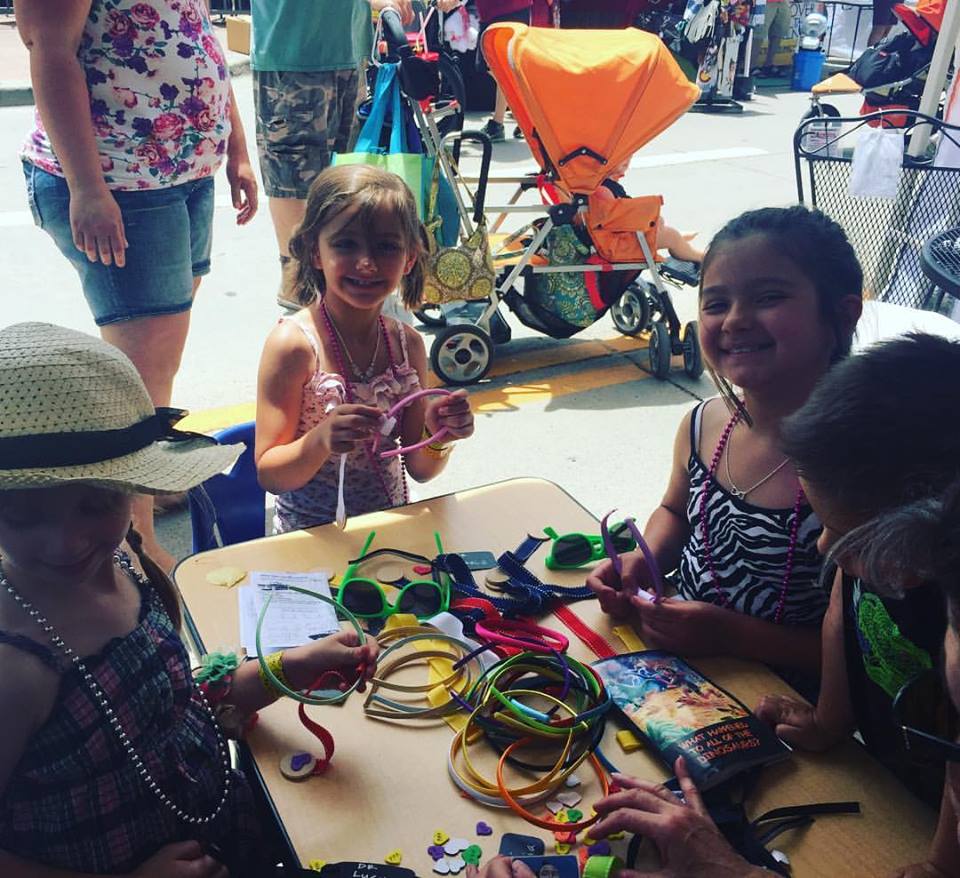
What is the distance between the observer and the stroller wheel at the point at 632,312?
4.81 meters

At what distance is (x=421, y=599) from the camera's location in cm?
176

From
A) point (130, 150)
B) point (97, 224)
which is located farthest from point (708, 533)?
point (130, 150)

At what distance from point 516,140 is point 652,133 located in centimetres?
546

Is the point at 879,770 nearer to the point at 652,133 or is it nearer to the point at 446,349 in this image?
the point at 446,349

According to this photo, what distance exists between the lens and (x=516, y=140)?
9.41 meters

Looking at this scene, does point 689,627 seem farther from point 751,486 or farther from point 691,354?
point 691,354

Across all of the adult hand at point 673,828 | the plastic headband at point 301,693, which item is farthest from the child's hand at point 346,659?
the adult hand at point 673,828

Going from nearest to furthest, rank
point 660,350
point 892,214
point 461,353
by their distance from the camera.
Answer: point 892,214 → point 461,353 → point 660,350

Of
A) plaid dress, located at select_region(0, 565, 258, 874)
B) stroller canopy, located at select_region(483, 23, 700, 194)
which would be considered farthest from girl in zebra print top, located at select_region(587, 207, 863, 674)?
stroller canopy, located at select_region(483, 23, 700, 194)

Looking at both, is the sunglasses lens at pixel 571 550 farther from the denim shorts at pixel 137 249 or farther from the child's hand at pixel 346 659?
the denim shorts at pixel 137 249

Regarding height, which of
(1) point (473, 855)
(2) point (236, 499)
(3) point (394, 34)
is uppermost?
(3) point (394, 34)

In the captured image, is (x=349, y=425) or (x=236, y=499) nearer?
(x=349, y=425)

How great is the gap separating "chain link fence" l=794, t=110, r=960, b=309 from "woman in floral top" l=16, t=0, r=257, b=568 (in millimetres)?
2157

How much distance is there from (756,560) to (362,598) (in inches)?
28.4
